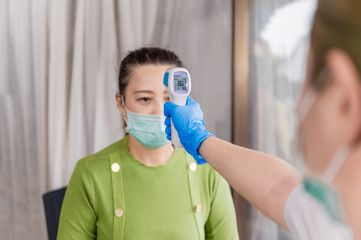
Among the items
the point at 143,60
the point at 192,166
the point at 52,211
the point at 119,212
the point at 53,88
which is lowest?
the point at 52,211

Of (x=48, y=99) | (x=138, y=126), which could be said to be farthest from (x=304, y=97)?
(x=48, y=99)

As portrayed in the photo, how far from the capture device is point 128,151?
132 cm

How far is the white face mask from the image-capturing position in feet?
1.29

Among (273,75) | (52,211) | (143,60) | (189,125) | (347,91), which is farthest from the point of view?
(273,75)

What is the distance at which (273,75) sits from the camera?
2.22 m

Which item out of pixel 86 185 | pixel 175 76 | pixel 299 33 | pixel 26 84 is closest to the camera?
pixel 175 76

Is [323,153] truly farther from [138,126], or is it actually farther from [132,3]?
[132,3]

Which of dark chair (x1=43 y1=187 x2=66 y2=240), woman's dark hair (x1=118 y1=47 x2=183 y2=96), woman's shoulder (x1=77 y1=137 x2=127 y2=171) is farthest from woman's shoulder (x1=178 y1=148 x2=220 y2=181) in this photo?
dark chair (x1=43 y1=187 x2=66 y2=240)

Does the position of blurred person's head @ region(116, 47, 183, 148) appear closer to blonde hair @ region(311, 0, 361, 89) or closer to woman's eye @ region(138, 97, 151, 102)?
woman's eye @ region(138, 97, 151, 102)

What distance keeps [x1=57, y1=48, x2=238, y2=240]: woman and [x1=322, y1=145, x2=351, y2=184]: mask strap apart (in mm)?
899

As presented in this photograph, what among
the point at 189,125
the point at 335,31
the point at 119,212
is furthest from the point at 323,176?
the point at 119,212

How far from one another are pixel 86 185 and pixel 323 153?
3.08 feet

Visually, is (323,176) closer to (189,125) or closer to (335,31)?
(335,31)

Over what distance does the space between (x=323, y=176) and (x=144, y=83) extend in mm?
952
